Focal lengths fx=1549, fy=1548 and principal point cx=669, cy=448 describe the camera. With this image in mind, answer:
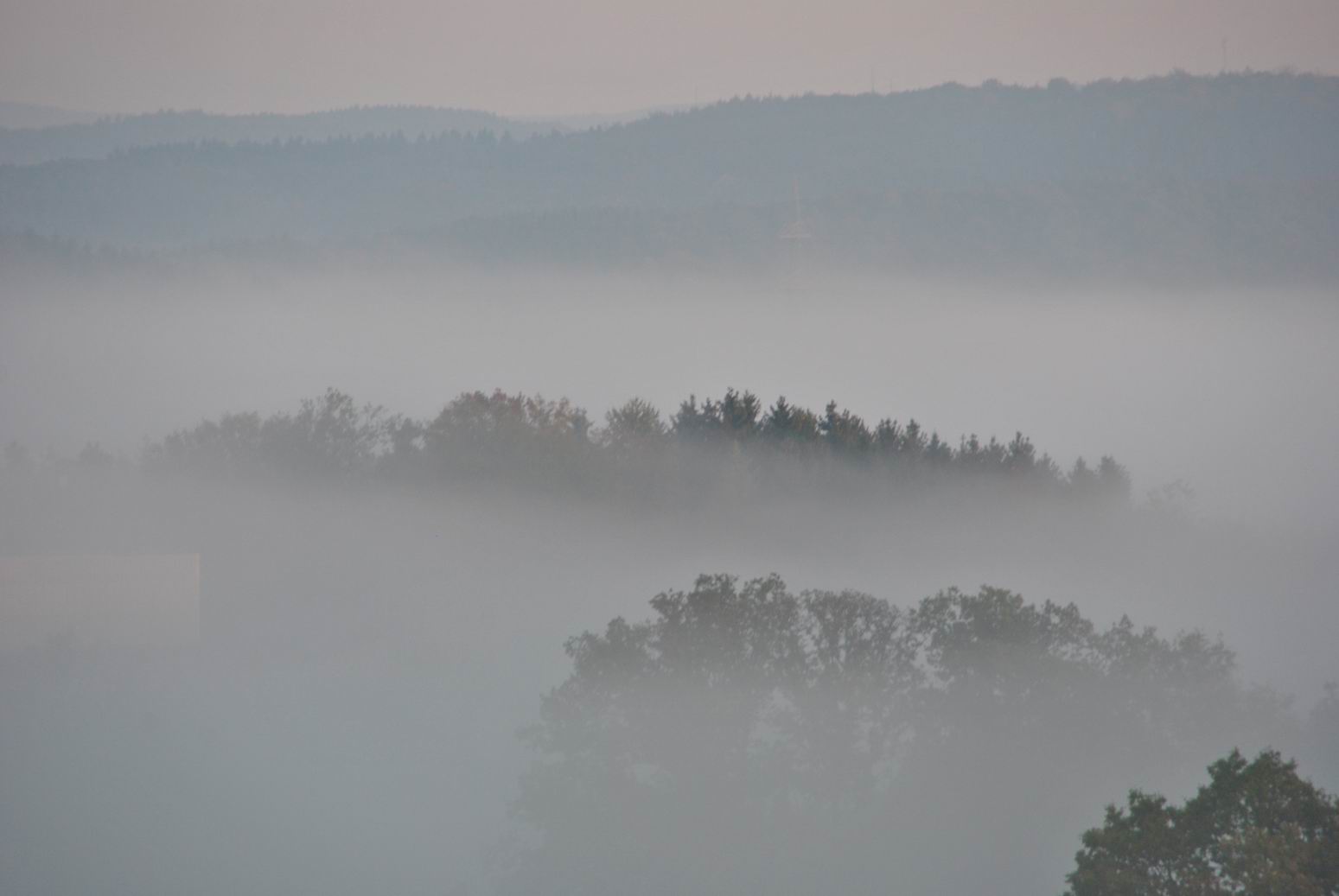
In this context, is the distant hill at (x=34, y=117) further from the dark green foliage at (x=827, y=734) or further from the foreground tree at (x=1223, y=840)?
the foreground tree at (x=1223, y=840)

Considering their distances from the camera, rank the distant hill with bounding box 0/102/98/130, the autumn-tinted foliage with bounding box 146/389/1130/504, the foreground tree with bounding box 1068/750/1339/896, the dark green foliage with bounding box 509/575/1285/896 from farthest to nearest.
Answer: the distant hill with bounding box 0/102/98/130 → the autumn-tinted foliage with bounding box 146/389/1130/504 → the dark green foliage with bounding box 509/575/1285/896 → the foreground tree with bounding box 1068/750/1339/896

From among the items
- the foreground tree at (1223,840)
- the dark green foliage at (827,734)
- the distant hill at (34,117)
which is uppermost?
the distant hill at (34,117)

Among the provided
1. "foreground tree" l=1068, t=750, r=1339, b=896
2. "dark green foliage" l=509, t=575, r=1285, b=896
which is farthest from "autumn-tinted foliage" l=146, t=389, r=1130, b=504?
"foreground tree" l=1068, t=750, r=1339, b=896

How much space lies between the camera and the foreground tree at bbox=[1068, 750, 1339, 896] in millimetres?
16547

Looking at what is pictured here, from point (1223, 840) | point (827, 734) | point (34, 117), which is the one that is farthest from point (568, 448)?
point (34, 117)

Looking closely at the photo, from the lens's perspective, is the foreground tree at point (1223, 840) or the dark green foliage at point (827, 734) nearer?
the foreground tree at point (1223, 840)

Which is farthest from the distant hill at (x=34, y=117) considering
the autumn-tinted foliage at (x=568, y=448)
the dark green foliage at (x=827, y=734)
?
the dark green foliage at (x=827, y=734)

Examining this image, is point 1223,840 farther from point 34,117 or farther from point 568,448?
point 34,117

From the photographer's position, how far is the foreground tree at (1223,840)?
16.5 meters

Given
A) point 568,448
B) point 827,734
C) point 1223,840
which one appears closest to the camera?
point 1223,840

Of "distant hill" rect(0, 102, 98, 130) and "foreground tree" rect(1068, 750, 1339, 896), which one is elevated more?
"distant hill" rect(0, 102, 98, 130)

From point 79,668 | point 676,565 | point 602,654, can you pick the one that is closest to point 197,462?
point 676,565

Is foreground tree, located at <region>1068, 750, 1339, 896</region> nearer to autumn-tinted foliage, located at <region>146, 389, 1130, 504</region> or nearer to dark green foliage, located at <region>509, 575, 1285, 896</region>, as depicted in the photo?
dark green foliage, located at <region>509, 575, 1285, 896</region>

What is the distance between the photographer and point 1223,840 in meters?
17.2
